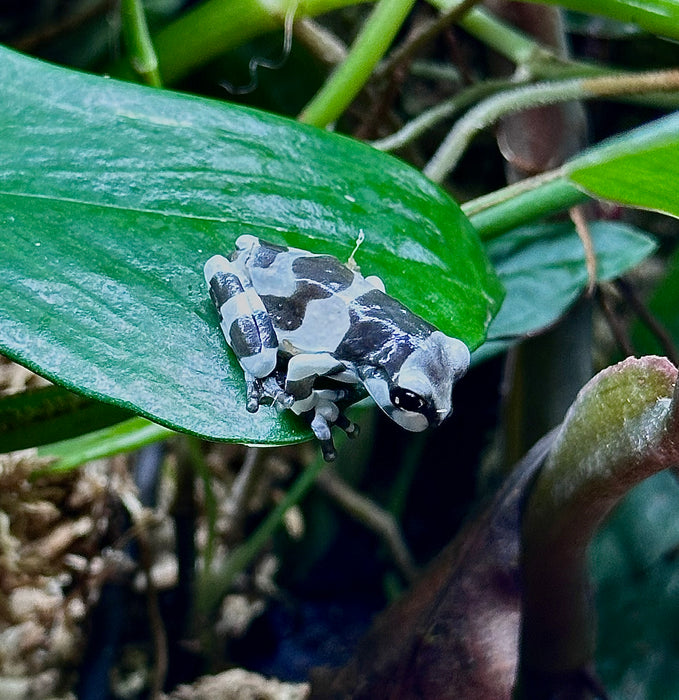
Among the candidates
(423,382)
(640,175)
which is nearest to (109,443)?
(423,382)

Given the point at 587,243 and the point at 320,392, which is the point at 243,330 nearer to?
the point at 320,392

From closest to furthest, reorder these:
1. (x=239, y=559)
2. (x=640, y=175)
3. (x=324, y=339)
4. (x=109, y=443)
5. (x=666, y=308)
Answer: (x=640, y=175) → (x=324, y=339) → (x=109, y=443) → (x=239, y=559) → (x=666, y=308)

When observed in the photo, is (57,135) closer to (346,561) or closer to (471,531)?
(471,531)

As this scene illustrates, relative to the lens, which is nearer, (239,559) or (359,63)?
(359,63)

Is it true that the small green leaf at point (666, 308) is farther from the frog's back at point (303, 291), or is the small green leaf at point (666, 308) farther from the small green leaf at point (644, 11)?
the frog's back at point (303, 291)

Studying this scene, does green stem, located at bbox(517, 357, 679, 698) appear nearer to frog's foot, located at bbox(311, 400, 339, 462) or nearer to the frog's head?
the frog's head
